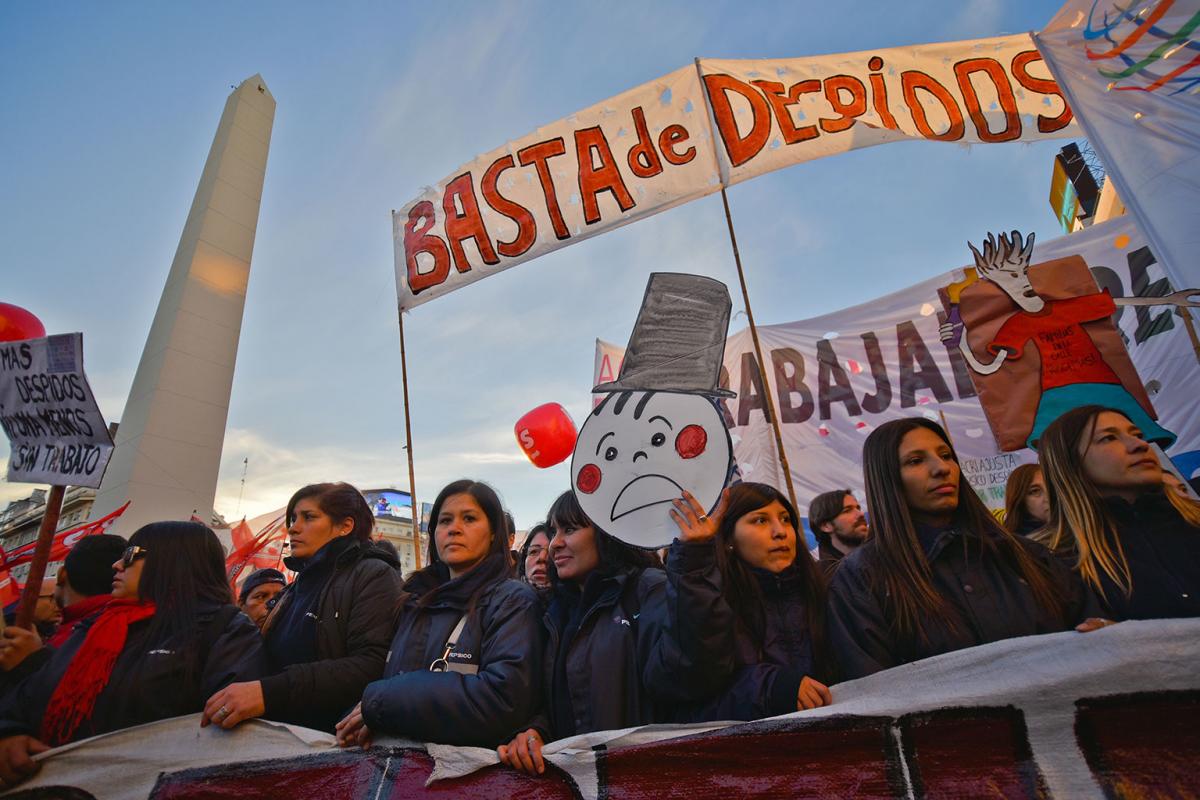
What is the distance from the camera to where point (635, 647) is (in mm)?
1891

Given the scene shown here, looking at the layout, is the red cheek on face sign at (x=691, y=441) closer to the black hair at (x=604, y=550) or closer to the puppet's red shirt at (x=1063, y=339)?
the black hair at (x=604, y=550)

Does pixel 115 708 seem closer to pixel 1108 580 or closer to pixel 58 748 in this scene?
pixel 58 748

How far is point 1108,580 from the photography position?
1685mm

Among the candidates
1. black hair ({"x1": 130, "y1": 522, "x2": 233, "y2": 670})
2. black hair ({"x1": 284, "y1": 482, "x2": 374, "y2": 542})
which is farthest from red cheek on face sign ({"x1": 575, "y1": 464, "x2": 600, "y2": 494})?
black hair ({"x1": 130, "y1": 522, "x2": 233, "y2": 670})

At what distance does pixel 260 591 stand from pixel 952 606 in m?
3.74

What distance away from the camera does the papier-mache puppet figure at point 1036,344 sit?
2625mm

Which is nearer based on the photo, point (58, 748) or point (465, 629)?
point (58, 748)

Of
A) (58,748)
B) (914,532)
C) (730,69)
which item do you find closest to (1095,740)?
(914,532)

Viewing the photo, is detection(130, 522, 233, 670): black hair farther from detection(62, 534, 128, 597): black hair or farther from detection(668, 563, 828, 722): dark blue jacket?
detection(668, 563, 828, 722): dark blue jacket

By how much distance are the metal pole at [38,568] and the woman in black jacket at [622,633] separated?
221 centimetres

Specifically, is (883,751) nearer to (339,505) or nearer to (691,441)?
(691,441)

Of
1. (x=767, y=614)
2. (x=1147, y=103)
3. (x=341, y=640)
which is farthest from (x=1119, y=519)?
(x=341, y=640)

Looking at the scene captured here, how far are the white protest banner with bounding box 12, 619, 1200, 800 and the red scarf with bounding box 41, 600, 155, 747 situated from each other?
0.16 metres

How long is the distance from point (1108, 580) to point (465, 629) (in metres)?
1.76
